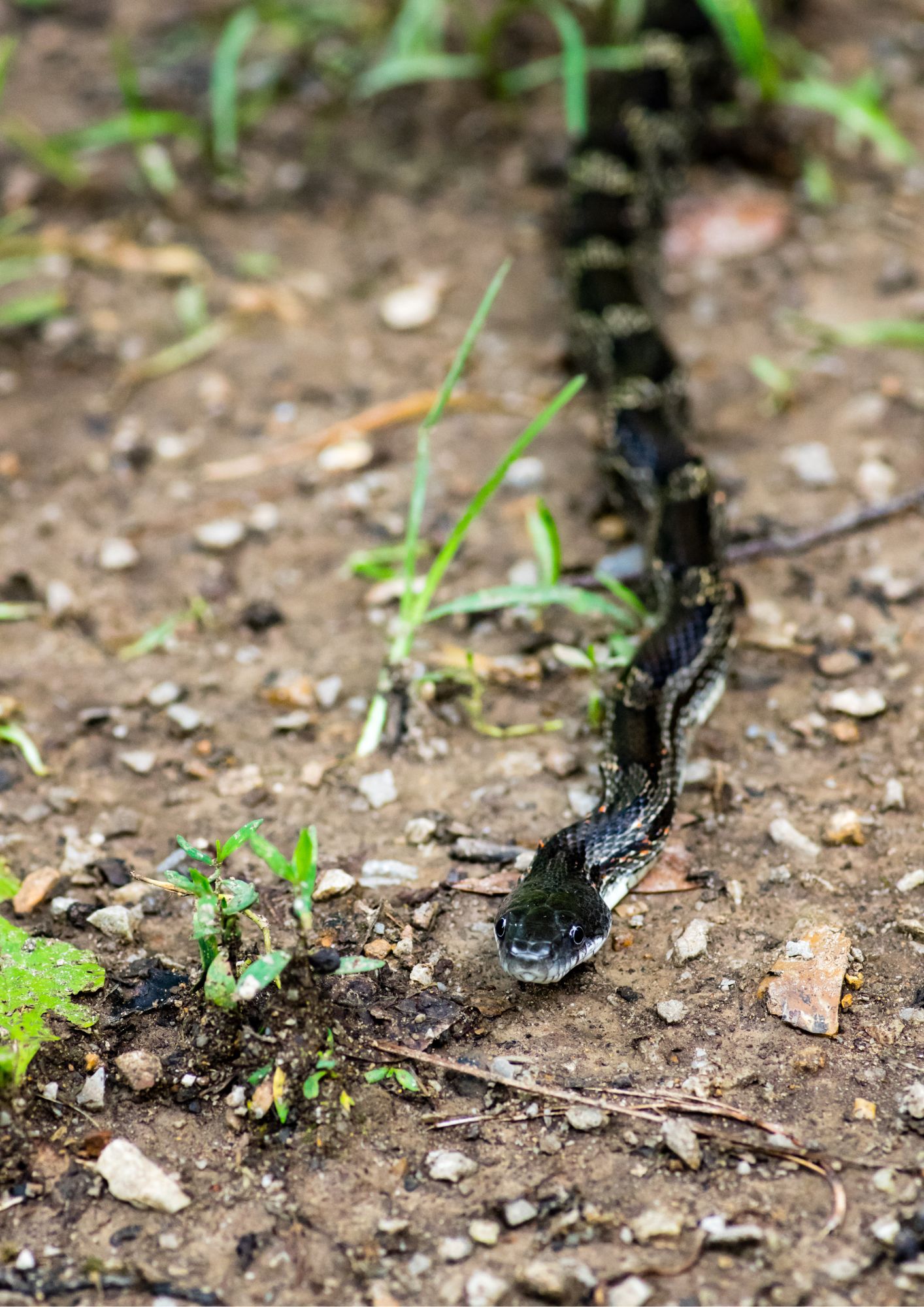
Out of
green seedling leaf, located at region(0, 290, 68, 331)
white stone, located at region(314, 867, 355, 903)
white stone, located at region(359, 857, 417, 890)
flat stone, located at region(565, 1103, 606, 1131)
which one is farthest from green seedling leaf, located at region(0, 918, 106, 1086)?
green seedling leaf, located at region(0, 290, 68, 331)

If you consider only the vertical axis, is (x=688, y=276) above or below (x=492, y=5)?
below

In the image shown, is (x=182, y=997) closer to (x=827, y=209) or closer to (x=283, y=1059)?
(x=283, y=1059)

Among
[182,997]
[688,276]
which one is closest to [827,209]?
[688,276]

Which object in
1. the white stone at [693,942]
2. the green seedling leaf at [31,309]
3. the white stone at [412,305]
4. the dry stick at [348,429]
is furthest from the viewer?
the white stone at [412,305]

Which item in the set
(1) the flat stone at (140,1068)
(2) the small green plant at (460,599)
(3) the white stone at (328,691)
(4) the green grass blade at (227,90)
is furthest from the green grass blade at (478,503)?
(4) the green grass blade at (227,90)

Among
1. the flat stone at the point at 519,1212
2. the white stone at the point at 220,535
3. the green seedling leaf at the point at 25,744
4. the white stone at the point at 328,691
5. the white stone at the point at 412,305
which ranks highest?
the white stone at the point at 412,305

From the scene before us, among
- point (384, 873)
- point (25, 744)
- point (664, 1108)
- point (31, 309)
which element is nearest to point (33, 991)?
point (384, 873)

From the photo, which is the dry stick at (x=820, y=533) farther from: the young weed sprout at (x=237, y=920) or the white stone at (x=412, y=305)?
the young weed sprout at (x=237, y=920)
